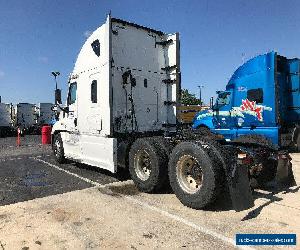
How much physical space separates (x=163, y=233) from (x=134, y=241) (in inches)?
18.2

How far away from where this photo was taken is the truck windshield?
43.0 ft

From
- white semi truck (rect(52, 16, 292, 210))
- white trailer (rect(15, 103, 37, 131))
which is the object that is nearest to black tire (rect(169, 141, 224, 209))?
white semi truck (rect(52, 16, 292, 210))

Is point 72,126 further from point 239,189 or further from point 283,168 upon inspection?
point 283,168

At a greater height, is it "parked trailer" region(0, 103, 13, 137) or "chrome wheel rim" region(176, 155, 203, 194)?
"parked trailer" region(0, 103, 13, 137)

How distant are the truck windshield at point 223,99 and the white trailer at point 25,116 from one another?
72.1 feet

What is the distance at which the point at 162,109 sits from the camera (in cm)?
853

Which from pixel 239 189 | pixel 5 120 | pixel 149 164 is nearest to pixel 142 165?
pixel 149 164

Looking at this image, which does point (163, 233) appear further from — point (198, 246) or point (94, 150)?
point (94, 150)

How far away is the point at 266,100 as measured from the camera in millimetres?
11086

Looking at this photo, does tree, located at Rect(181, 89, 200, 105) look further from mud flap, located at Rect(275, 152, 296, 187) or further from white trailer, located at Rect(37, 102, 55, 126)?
mud flap, located at Rect(275, 152, 296, 187)

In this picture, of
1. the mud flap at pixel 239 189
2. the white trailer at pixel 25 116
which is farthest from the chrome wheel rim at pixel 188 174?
the white trailer at pixel 25 116

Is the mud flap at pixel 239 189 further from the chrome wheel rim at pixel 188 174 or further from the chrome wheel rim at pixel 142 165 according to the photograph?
the chrome wheel rim at pixel 142 165

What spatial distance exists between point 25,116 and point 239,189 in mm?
29099

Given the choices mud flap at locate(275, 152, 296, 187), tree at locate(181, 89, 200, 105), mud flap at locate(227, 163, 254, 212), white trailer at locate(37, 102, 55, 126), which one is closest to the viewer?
mud flap at locate(227, 163, 254, 212)
